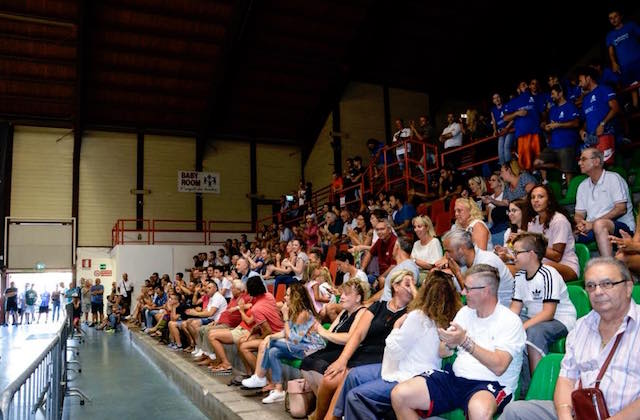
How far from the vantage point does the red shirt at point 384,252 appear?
582 centimetres

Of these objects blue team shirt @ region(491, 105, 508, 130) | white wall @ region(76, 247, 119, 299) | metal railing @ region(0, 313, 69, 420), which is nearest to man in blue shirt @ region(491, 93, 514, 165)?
blue team shirt @ region(491, 105, 508, 130)

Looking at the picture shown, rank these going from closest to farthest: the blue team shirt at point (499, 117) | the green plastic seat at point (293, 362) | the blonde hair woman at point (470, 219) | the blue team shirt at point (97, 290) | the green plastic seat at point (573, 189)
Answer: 1. the blonde hair woman at point (470, 219)
2. the green plastic seat at point (293, 362)
3. the green plastic seat at point (573, 189)
4. the blue team shirt at point (499, 117)
5. the blue team shirt at point (97, 290)

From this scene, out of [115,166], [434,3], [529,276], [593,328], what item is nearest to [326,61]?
[434,3]

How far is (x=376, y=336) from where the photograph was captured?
375 cm

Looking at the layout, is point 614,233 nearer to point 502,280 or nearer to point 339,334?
point 502,280

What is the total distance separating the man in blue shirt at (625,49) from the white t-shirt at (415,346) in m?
5.34

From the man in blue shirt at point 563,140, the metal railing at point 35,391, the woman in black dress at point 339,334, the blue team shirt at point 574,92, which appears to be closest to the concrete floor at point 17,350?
the metal railing at point 35,391

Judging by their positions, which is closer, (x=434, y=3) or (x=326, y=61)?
(x=434, y=3)

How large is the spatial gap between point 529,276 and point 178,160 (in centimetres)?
1568

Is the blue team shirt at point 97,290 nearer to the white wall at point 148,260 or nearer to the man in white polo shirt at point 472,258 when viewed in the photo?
the white wall at point 148,260

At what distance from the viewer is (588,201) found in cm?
456

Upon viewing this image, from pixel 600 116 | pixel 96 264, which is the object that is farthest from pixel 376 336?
pixel 96 264

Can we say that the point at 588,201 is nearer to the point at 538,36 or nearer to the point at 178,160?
the point at 538,36

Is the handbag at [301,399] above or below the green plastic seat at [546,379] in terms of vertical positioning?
below
